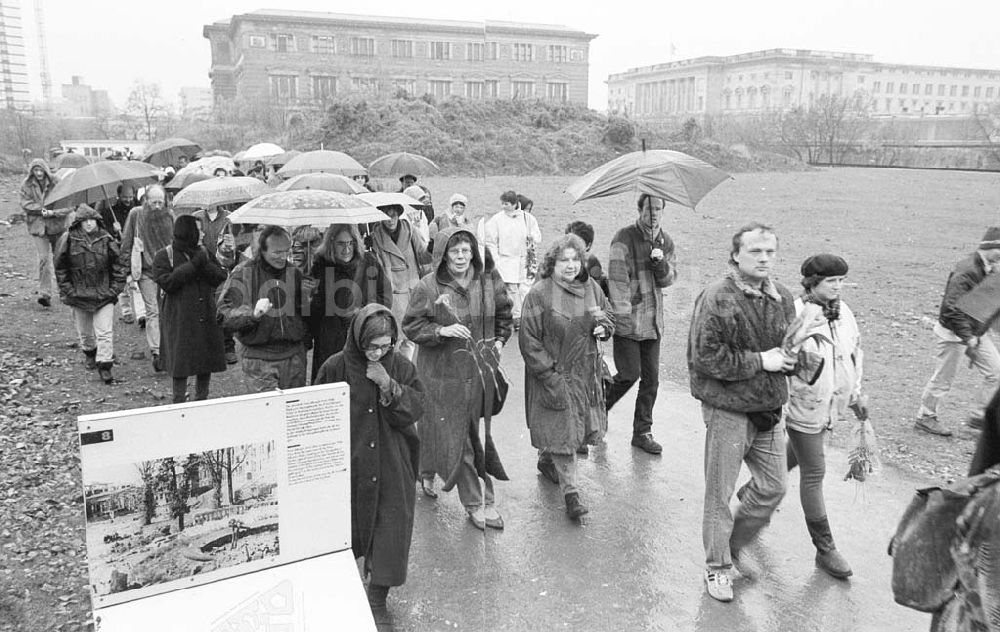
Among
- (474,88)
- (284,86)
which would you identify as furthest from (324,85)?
(474,88)

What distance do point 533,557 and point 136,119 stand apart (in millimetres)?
57834

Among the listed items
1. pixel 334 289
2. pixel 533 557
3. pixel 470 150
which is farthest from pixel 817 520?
pixel 470 150

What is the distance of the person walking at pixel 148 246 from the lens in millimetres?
8094

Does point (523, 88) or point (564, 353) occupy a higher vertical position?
point (523, 88)

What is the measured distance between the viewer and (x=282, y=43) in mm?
69750

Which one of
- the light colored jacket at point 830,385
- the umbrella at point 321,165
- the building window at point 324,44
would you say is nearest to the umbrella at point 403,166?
the umbrella at point 321,165

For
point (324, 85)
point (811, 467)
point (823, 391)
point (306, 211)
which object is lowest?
point (811, 467)

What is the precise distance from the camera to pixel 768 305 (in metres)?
4.08

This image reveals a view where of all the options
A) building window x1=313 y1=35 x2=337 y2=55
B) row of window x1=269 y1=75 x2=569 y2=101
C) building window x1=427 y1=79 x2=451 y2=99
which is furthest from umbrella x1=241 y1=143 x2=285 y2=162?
building window x1=427 y1=79 x2=451 y2=99

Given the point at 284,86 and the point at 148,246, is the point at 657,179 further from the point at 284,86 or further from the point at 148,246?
the point at 284,86

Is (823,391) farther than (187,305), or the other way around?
(187,305)

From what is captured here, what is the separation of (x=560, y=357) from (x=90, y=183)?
522cm

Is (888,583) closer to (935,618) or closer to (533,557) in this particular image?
(533,557)

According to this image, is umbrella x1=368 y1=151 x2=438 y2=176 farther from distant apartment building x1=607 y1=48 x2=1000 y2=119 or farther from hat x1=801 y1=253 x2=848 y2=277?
distant apartment building x1=607 y1=48 x2=1000 y2=119
